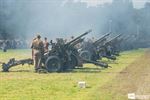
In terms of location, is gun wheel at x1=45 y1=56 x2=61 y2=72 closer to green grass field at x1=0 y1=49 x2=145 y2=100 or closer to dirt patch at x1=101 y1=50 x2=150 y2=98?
green grass field at x1=0 y1=49 x2=145 y2=100

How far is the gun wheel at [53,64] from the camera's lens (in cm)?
2664

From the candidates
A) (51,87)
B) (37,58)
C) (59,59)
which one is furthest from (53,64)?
(51,87)

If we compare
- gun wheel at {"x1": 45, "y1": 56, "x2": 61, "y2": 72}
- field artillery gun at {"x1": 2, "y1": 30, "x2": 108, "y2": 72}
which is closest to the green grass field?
gun wheel at {"x1": 45, "y1": 56, "x2": 61, "y2": 72}

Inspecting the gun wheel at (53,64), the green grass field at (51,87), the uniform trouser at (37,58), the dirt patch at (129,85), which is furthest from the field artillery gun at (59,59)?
the dirt patch at (129,85)

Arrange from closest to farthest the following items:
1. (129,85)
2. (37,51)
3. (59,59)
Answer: (129,85) < (37,51) < (59,59)

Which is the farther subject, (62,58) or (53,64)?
(62,58)

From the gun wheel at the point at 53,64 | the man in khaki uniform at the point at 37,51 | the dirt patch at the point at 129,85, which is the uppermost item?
the man in khaki uniform at the point at 37,51

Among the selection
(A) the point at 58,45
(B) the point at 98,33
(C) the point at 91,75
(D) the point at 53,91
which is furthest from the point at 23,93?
(B) the point at 98,33

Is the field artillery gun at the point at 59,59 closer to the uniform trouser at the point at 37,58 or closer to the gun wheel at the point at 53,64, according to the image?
the gun wheel at the point at 53,64

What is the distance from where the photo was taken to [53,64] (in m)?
26.8

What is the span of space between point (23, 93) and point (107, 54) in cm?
2327

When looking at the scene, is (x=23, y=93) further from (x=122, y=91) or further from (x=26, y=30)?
(x=26, y=30)

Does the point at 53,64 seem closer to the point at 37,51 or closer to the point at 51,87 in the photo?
the point at 37,51

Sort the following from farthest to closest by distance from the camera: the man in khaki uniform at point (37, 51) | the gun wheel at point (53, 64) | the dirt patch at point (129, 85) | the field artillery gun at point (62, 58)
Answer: the field artillery gun at point (62, 58), the gun wheel at point (53, 64), the man in khaki uniform at point (37, 51), the dirt patch at point (129, 85)
